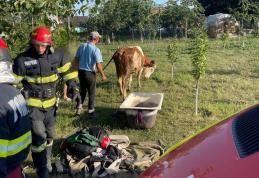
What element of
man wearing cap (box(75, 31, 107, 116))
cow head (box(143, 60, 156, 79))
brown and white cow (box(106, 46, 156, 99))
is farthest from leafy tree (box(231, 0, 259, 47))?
man wearing cap (box(75, 31, 107, 116))

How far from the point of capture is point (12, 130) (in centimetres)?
310

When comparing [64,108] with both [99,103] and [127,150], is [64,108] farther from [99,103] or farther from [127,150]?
[127,150]

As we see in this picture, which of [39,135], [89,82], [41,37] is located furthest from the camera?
[89,82]

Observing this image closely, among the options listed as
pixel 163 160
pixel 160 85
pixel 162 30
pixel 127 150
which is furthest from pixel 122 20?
pixel 163 160

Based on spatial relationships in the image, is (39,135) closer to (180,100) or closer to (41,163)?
(41,163)

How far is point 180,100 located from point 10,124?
8.11 m

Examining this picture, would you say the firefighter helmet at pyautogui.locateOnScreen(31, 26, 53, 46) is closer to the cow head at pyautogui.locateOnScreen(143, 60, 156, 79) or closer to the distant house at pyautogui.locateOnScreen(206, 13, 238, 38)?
the cow head at pyautogui.locateOnScreen(143, 60, 156, 79)

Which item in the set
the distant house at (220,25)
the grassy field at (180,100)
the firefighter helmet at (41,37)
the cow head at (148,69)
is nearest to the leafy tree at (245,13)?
the distant house at (220,25)

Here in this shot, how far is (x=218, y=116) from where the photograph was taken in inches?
372

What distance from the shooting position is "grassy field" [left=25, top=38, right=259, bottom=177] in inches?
344

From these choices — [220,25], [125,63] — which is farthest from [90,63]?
[220,25]

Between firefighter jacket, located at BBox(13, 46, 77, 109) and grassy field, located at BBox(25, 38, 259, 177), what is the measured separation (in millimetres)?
2179

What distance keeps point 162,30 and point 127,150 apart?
3318cm

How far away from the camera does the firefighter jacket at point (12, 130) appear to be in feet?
9.85
